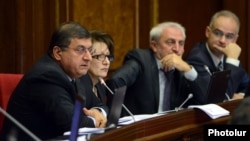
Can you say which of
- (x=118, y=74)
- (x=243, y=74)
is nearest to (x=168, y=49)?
(x=118, y=74)

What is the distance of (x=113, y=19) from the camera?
16.1ft

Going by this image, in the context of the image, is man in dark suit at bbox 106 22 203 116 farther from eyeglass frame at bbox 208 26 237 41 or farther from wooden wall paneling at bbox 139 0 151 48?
wooden wall paneling at bbox 139 0 151 48

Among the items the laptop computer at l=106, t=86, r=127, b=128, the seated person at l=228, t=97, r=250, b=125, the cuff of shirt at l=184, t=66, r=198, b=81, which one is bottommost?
the cuff of shirt at l=184, t=66, r=198, b=81

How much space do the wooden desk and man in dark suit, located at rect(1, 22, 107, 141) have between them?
0.32 meters

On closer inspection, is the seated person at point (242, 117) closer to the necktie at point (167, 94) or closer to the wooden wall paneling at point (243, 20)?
the necktie at point (167, 94)

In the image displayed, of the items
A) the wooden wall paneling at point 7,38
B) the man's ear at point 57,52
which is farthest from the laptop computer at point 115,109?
the wooden wall paneling at point 7,38

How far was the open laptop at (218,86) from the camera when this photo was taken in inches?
127

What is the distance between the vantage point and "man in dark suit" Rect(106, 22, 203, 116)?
3.71 metres

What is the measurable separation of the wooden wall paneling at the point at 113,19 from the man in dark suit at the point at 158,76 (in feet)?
3.33

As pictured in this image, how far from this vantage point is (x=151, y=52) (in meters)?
3.85

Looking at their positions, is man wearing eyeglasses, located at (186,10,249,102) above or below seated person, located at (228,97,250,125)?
below

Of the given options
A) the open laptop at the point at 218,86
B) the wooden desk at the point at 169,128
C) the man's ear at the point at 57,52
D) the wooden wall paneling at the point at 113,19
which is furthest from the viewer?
the wooden wall paneling at the point at 113,19

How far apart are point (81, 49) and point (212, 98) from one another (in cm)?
85

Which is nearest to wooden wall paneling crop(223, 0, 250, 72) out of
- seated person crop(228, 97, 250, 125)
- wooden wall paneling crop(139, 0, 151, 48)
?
wooden wall paneling crop(139, 0, 151, 48)
